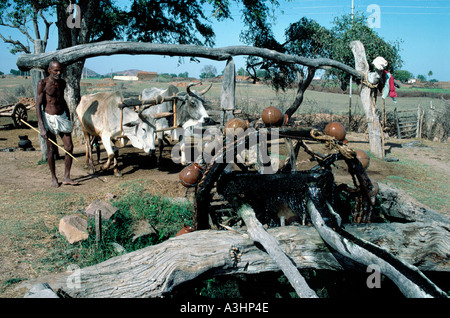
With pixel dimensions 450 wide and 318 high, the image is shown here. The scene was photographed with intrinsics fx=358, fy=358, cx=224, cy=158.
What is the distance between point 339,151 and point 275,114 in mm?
648

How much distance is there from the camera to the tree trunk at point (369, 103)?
936cm

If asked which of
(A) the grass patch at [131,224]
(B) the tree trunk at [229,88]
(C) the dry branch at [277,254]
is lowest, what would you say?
(A) the grass patch at [131,224]

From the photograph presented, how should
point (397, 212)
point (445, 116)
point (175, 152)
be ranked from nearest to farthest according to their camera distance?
point (397, 212) < point (175, 152) < point (445, 116)

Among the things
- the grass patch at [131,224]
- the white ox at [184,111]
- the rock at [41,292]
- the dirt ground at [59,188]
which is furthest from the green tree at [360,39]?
the rock at [41,292]

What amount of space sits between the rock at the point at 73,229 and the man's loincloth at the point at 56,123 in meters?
2.57

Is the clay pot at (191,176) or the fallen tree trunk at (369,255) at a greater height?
the clay pot at (191,176)

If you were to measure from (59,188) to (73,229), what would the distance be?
2384 mm

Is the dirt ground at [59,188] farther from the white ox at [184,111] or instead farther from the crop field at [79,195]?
the white ox at [184,111]

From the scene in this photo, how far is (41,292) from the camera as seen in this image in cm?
227

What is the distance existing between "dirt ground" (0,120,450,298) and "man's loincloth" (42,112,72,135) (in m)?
1.06

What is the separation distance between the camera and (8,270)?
12.5 feet

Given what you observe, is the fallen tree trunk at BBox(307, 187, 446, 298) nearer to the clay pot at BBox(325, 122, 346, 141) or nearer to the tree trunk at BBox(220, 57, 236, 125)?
the clay pot at BBox(325, 122, 346, 141)

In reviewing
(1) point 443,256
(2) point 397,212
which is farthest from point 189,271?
(2) point 397,212

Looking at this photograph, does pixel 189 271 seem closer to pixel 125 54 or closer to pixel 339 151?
pixel 339 151
